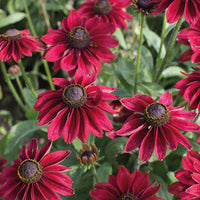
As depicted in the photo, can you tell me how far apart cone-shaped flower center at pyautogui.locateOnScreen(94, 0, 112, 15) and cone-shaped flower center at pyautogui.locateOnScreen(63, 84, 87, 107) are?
0.46m

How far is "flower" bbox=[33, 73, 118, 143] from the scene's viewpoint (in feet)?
2.35

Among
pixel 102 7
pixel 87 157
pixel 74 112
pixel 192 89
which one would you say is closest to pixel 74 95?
pixel 74 112

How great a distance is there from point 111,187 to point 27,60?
1484 millimetres

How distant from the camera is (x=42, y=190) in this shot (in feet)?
2.21

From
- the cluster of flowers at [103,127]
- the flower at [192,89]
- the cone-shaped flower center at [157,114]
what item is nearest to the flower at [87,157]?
the cluster of flowers at [103,127]

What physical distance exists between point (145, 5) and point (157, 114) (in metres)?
0.35

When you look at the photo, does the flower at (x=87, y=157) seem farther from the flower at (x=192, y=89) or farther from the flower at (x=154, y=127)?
the flower at (x=192, y=89)

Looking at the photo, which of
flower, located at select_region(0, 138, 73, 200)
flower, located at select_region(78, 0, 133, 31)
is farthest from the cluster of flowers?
flower, located at select_region(78, 0, 133, 31)

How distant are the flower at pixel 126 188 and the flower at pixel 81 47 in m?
0.32

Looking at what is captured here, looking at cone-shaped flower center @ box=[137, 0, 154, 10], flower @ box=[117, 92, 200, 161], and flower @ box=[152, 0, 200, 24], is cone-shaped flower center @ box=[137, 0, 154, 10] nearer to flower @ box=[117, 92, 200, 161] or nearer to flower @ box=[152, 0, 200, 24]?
flower @ box=[152, 0, 200, 24]

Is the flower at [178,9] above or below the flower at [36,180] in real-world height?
above

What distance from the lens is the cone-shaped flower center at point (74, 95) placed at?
0.74 meters

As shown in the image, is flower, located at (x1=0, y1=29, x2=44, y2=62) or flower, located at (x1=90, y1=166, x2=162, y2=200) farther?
flower, located at (x1=0, y1=29, x2=44, y2=62)

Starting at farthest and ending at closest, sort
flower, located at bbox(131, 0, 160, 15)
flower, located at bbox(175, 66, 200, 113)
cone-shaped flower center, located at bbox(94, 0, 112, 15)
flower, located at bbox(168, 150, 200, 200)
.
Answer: cone-shaped flower center, located at bbox(94, 0, 112, 15), flower, located at bbox(131, 0, 160, 15), flower, located at bbox(175, 66, 200, 113), flower, located at bbox(168, 150, 200, 200)
